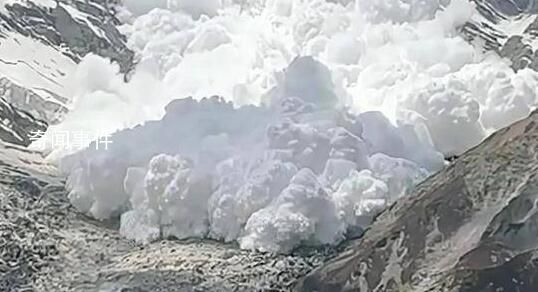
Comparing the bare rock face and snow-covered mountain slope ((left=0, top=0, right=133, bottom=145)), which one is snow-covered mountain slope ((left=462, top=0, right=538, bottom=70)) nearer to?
snow-covered mountain slope ((left=0, top=0, right=133, bottom=145))

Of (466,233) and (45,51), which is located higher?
(466,233)

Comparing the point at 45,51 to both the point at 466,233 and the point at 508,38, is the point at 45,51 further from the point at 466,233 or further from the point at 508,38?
the point at 466,233

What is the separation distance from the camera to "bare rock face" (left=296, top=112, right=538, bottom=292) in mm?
41719

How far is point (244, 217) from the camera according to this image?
109 metres

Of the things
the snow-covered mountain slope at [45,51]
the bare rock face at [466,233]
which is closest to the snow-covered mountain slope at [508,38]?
the snow-covered mountain slope at [45,51]

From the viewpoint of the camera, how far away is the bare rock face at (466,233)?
41719 millimetres

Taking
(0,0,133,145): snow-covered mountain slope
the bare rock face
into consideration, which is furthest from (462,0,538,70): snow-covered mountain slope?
the bare rock face

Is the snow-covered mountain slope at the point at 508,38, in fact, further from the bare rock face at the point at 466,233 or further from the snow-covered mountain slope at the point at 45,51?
the bare rock face at the point at 466,233

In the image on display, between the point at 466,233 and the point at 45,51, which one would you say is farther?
the point at 45,51

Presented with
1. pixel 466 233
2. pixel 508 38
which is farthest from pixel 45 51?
pixel 466 233

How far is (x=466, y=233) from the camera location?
45.4 m

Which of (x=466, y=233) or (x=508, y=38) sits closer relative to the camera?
(x=466, y=233)

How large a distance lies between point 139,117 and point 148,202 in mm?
42949

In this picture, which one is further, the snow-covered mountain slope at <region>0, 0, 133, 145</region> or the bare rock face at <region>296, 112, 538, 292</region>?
the snow-covered mountain slope at <region>0, 0, 133, 145</region>
